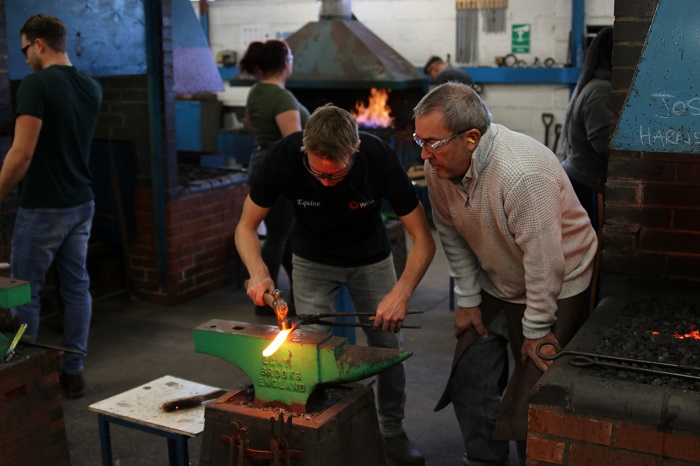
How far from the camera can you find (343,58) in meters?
9.18

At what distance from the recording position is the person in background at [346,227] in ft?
10.4

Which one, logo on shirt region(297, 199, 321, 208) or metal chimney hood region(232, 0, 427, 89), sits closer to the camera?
logo on shirt region(297, 199, 321, 208)

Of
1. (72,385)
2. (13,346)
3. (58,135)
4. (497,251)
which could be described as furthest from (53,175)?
(497,251)

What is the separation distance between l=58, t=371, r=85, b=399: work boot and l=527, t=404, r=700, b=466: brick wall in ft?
9.67

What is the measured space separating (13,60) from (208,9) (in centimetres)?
650

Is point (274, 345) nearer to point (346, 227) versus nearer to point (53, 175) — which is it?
point (346, 227)

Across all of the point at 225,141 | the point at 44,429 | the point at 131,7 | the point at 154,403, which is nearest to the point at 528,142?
the point at 154,403

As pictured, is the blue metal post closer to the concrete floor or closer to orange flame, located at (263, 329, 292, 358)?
the concrete floor

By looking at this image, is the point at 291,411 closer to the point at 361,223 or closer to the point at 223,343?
the point at 223,343

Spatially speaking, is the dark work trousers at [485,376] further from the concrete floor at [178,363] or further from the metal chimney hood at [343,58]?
the metal chimney hood at [343,58]

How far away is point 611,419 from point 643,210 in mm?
1232

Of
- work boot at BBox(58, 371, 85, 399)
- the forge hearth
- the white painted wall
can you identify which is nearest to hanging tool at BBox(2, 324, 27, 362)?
work boot at BBox(58, 371, 85, 399)

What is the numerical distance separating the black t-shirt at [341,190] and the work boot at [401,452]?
884 millimetres

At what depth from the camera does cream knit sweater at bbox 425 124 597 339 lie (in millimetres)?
2883
